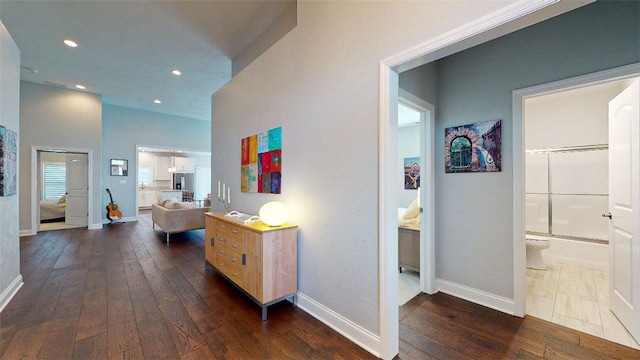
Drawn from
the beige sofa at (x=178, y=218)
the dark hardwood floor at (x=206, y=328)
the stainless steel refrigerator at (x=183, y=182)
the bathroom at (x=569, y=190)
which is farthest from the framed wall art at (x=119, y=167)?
the bathroom at (x=569, y=190)

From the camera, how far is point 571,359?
65.6 inches

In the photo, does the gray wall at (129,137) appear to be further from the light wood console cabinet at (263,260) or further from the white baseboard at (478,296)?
the white baseboard at (478,296)

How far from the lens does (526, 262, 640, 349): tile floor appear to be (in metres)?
2.01

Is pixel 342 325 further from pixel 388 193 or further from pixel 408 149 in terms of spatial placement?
pixel 408 149

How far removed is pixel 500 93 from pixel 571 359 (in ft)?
7.13

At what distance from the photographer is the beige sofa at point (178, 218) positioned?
4828mm

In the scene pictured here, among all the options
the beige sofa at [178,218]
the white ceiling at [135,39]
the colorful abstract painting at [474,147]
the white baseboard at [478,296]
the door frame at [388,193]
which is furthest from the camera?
the beige sofa at [178,218]

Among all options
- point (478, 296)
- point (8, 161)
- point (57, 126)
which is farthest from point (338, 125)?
point (57, 126)

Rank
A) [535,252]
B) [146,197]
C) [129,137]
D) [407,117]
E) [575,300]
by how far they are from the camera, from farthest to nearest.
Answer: [146,197], [129,137], [407,117], [535,252], [575,300]

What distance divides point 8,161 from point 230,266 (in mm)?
2556

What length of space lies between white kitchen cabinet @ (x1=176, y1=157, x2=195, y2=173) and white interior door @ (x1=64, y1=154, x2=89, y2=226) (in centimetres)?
420

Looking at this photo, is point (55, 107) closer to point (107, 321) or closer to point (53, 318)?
point (53, 318)

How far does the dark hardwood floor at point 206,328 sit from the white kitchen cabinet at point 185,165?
8079 mm

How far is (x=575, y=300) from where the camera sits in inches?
98.6
